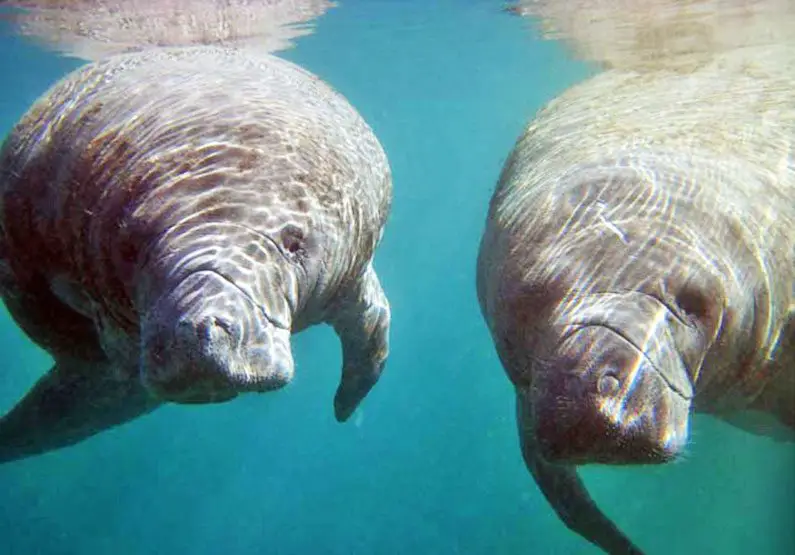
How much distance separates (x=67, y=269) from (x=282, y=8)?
1147cm

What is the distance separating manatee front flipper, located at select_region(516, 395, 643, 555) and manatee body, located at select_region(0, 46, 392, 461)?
193 cm

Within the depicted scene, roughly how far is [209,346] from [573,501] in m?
3.49

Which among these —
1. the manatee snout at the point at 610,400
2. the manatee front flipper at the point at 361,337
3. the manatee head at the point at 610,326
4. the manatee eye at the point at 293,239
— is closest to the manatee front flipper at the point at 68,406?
the manatee front flipper at the point at 361,337

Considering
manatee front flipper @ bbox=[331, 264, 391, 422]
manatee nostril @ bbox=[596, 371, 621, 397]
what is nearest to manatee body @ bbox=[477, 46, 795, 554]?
manatee nostril @ bbox=[596, 371, 621, 397]

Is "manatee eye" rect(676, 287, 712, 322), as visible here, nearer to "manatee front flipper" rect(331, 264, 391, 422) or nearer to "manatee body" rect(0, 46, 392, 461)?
"manatee body" rect(0, 46, 392, 461)

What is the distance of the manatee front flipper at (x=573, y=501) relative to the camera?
5035 mm

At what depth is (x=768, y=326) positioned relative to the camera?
388cm

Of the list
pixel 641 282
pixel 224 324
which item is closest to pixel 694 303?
pixel 641 282

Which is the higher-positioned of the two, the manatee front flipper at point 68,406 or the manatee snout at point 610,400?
the manatee snout at point 610,400

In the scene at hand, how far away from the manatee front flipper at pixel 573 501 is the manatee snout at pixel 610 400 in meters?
1.96

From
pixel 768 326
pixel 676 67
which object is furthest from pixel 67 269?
pixel 676 67

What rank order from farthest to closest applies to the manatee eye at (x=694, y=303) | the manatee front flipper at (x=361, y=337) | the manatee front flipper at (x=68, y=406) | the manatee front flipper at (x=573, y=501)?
the manatee front flipper at (x=361, y=337), the manatee front flipper at (x=68, y=406), the manatee front flipper at (x=573, y=501), the manatee eye at (x=694, y=303)

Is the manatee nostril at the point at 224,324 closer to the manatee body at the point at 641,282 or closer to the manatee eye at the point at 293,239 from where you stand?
the manatee eye at the point at 293,239

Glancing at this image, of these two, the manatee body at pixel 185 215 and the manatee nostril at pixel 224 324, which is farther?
the manatee body at pixel 185 215
